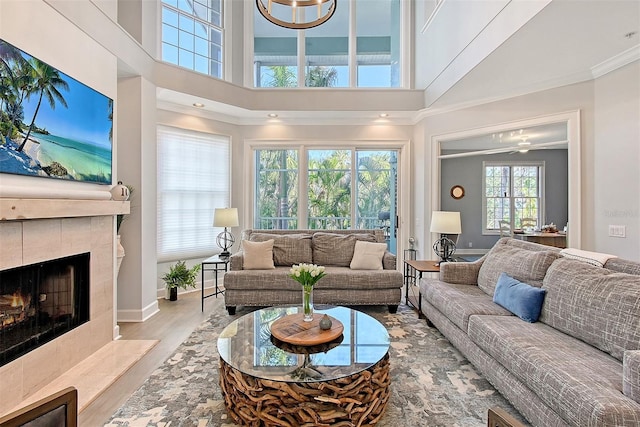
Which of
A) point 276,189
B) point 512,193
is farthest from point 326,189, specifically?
point 512,193

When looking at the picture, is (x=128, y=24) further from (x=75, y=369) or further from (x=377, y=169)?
(x=377, y=169)

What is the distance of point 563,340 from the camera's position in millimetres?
2078

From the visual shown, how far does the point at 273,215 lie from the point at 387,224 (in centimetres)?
202

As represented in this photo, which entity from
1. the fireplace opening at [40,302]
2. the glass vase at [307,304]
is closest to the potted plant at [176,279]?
the fireplace opening at [40,302]

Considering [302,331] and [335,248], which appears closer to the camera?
[302,331]

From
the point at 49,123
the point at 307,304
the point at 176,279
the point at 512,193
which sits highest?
the point at 49,123

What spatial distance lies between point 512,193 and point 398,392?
25.0ft

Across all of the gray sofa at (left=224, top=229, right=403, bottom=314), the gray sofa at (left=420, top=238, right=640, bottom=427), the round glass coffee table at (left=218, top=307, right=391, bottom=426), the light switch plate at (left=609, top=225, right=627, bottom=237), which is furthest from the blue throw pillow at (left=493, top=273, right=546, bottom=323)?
the light switch plate at (left=609, top=225, right=627, bottom=237)

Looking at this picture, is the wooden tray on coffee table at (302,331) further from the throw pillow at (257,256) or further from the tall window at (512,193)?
the tall window at (512,193)

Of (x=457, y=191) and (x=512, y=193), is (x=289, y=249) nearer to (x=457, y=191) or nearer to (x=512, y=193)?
(x=457, y=191)

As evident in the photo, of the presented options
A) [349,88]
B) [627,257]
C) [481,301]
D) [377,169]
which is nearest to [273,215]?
[377,169]

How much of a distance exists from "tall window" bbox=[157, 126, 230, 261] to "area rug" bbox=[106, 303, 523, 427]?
2073 millimetres

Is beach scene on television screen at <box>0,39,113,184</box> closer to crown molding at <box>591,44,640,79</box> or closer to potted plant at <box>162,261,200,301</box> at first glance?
potted plant at <box>162,261,200,301</box>

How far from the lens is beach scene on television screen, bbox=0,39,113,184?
206cm
